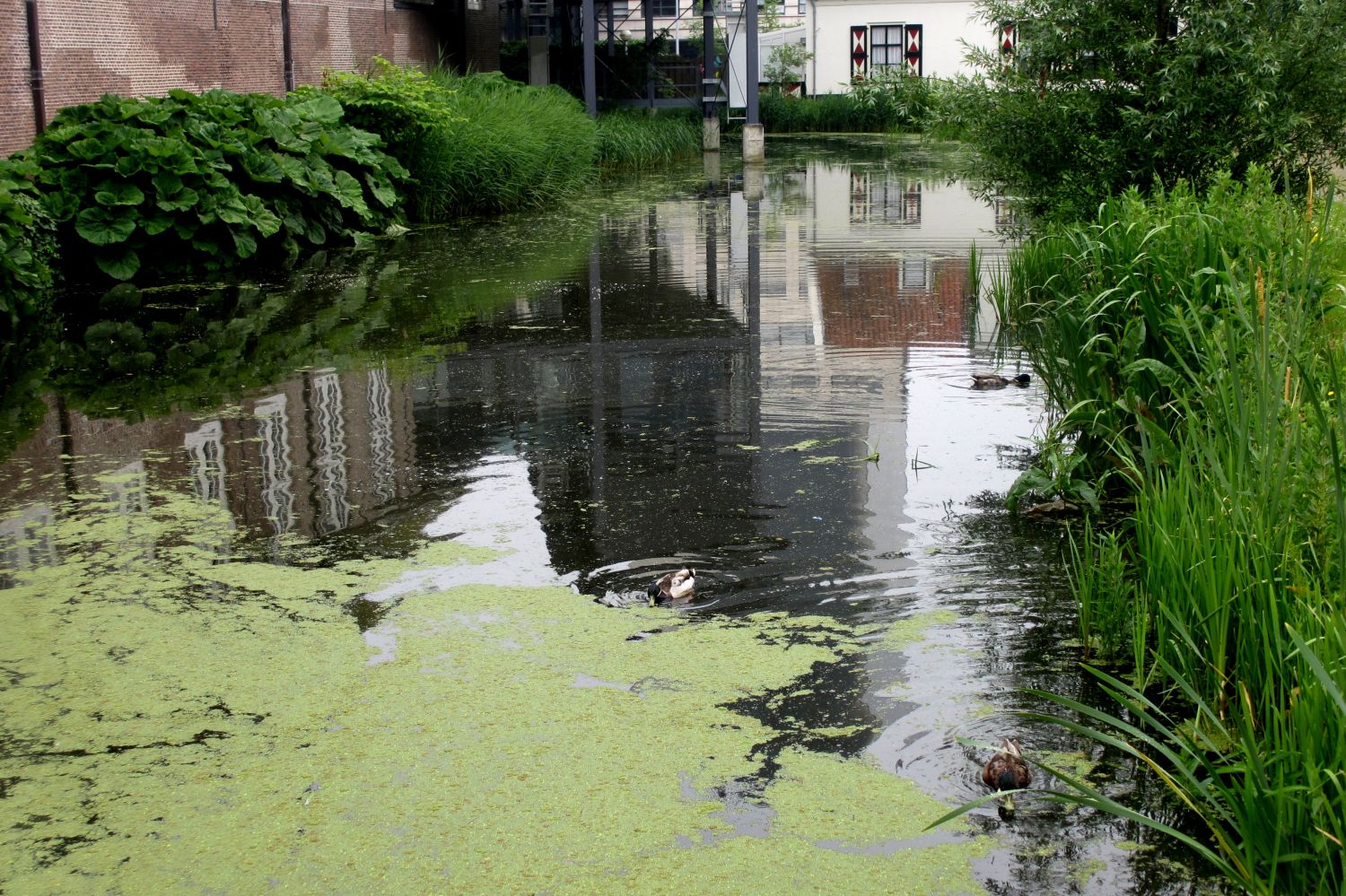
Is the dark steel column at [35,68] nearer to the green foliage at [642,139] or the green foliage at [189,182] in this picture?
the green foliage at [189,182]

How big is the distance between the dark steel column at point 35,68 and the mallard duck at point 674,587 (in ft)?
34.0

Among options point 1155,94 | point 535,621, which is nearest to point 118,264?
point 1155,94

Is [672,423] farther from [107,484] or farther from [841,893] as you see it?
[841,893]

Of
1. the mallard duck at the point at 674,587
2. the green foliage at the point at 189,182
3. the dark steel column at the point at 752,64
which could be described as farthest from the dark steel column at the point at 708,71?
the mallard duck at the point at 674,587

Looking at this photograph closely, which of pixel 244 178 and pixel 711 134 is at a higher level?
pixel 711 134

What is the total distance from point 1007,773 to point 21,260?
8.60m

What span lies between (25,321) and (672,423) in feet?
18.2

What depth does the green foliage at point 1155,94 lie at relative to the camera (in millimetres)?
8633

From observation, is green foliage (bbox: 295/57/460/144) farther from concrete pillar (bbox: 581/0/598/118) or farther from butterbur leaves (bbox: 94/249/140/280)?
concrete pillar (bbox: 581/0/598/118)

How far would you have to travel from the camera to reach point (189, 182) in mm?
12188

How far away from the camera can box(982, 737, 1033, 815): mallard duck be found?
3436 mm

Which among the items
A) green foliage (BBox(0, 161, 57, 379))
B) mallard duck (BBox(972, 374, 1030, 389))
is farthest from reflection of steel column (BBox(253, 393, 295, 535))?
mallard duck (BBox(972, 374, 1030, 389))

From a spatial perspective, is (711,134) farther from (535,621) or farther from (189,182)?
(535,621)

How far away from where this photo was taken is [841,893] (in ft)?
10.1
